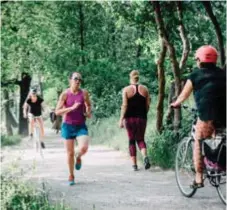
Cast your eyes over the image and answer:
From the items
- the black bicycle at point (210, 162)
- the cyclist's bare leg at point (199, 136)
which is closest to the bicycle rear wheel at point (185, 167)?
the black bicycle at point (210, 162)

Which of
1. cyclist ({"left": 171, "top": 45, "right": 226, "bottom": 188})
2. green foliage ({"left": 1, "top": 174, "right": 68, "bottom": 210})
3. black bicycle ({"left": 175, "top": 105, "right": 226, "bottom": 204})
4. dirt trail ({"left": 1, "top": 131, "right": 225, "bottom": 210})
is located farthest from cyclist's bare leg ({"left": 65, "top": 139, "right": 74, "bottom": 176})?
cyclist ({"left": 171, "top": 45, "right": 226, "bottom": 188})

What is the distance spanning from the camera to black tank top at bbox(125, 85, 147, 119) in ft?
41.0

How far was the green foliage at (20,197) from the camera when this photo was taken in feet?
25.8

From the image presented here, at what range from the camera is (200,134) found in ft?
27.1

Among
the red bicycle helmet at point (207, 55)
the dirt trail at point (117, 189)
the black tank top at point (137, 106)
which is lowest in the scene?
the dirt trail at point (117, 189)

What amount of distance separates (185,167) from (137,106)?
11.3 ft

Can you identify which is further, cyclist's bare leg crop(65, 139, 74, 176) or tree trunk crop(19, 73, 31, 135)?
tree trunk crop(19, 73, 31, 135)

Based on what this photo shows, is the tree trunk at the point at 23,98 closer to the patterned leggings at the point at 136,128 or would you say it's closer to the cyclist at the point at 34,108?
Answer: the cyclist at the point at 34,108

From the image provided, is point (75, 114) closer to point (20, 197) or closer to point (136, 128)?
point (136, 128)

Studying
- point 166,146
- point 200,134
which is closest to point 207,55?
point 200,134

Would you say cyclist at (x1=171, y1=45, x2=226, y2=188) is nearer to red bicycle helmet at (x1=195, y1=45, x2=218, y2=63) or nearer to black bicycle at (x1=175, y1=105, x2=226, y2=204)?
red bicycle helmet at (x1=195, y1=45, x2=218, y2=63)

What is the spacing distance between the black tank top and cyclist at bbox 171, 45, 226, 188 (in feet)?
13.8

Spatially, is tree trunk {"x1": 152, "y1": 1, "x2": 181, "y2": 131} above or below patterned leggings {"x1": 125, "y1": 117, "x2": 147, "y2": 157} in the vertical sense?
above

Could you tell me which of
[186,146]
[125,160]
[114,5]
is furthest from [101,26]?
[186,146]
